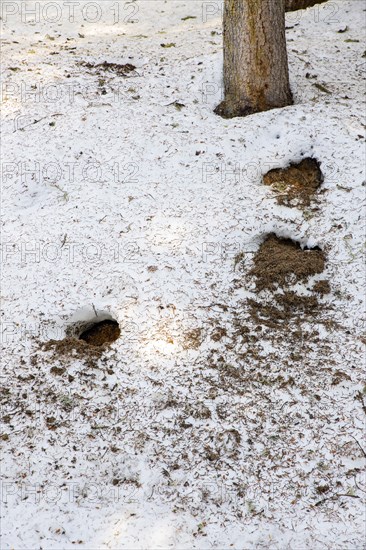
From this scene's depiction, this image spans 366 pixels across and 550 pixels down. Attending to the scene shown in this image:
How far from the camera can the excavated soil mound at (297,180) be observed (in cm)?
490

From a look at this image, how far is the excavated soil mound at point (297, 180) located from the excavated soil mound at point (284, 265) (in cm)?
62

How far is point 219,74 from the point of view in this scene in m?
6.08

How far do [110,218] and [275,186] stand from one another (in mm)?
1624

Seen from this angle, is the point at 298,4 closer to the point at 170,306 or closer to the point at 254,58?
the point at 254,58

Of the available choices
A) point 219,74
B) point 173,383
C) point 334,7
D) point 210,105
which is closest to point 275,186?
point 210,105

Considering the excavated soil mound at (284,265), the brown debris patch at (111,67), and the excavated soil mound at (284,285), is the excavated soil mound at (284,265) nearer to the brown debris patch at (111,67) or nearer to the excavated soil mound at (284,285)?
the excavated soil mound at (284,285)

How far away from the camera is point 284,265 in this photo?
436 centimetres

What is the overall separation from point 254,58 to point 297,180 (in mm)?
1407

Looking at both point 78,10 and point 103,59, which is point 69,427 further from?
point 78,10

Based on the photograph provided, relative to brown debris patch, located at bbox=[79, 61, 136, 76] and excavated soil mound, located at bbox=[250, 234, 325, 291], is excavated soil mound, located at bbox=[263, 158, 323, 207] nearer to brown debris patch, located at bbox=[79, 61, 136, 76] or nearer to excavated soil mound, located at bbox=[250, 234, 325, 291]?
excavated soil mound, located at bbox=[250, 234, 325, 291]

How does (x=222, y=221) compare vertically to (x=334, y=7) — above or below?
below

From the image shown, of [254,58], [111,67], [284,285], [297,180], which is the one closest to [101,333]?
[284,285]

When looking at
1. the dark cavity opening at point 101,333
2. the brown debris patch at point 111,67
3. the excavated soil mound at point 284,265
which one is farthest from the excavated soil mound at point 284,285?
the brown debris patch at point 111,67

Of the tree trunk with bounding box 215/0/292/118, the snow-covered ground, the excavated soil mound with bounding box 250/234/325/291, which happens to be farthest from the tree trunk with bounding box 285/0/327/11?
the excavated soil mound with bounding box 250/234/325/291
